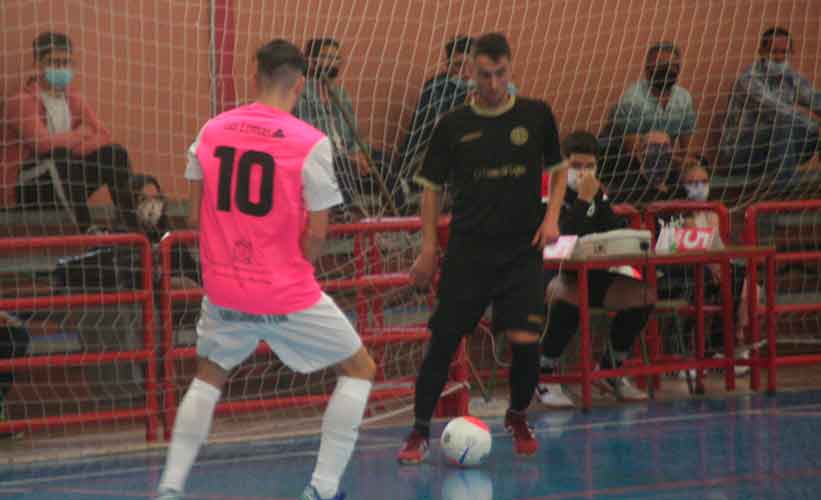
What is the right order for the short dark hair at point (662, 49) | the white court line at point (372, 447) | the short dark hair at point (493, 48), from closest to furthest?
the short dark hair at point (493, 48), the white court line at point (372, 447), the short dark hair at point (662, 49)

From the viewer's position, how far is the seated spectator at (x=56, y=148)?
8414mm

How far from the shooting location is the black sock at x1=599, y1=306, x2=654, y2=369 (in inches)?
351

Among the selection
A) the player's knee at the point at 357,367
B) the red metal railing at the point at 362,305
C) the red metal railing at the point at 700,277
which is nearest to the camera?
the player's knee at the point at 357,367

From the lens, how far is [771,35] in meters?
9.99

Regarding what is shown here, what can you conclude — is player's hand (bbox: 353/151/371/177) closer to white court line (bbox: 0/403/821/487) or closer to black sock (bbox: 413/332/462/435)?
white court line (bbox: 0/403/821/487)

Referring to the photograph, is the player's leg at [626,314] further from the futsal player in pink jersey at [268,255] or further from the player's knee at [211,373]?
the player's knee at [211,373]

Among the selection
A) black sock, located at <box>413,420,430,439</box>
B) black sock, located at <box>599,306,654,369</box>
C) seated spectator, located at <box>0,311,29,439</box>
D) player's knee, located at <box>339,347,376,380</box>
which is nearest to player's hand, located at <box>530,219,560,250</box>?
black sock, located at <box>413,420,430,439</box>

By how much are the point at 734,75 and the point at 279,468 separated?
5.27m

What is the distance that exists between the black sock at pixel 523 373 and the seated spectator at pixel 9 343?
2959 millimetres

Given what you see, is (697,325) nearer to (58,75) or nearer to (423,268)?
(423,268)

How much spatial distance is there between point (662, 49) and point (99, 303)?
167 inches

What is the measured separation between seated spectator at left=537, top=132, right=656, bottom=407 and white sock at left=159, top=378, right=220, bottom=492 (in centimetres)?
370

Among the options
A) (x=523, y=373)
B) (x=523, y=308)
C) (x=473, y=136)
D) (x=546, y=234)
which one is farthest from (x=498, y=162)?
(x=523, y=373)

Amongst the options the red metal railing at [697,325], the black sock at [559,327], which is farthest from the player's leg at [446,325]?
the black sock at [559,327]
